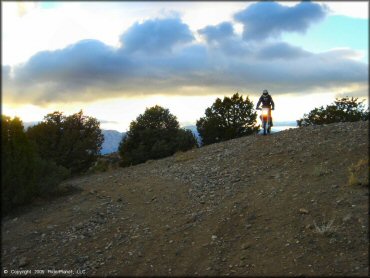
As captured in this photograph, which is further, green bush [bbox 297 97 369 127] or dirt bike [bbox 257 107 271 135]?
green bush [bbox 297 97 369 127]

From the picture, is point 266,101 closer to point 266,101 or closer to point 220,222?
point 266,101

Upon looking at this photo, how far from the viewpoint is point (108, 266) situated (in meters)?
7.90

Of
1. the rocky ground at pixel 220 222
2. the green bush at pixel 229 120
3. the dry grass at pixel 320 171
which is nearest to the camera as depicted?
the rocky ground at pixel 220 222

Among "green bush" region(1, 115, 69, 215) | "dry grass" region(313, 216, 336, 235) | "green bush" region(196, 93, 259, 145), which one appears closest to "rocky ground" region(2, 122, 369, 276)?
"dry grass" region(313, 216, 336, 235)

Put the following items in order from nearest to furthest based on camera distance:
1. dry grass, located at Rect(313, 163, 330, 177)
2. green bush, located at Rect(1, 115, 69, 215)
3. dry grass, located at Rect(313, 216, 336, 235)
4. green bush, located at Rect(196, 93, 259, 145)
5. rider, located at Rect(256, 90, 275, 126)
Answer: green bush, located at Rect(1, 115, 69, 215)
dry grass, located at Rect(313, 216, 336, 235)
dry grass, located at Rect(313, 163, 330, 177)
rider, located at Rect(256, 90, 275, 126)
green bush, located at Rect(196, 93, 259, 145)

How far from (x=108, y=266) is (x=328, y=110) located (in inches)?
919

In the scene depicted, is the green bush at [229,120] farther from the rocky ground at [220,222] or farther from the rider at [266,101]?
the rocky ground at [220,222]

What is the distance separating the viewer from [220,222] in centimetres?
892

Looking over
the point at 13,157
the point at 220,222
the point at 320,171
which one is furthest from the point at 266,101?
the point at 13,157

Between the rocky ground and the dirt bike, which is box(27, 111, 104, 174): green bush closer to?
the rocky ground

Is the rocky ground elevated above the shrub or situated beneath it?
situated beneath

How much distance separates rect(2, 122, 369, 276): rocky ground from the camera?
24.0 feet

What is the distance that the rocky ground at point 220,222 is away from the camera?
7.32 m

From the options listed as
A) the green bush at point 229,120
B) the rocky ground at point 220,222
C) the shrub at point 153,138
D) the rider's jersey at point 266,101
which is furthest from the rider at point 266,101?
the green bush at point 229,120
